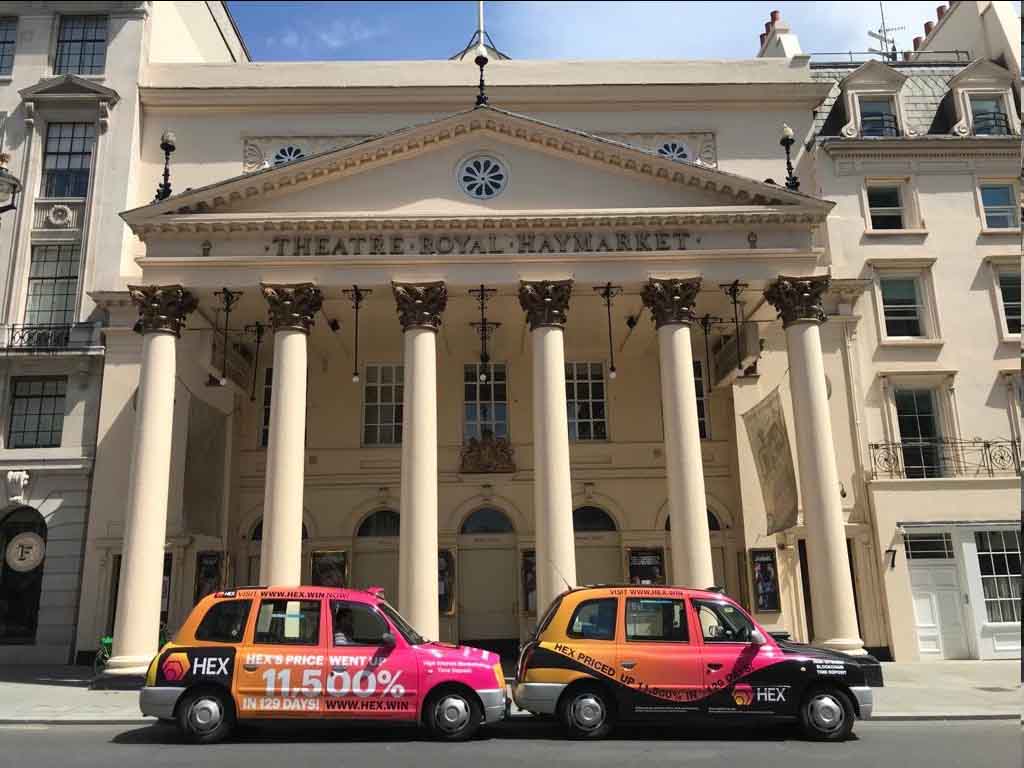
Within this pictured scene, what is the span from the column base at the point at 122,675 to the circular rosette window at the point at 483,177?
12.2 metres

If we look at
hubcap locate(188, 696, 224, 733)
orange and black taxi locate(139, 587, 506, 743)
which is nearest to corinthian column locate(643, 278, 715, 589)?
orange and black taxi locate(139, 587, 506, 743)

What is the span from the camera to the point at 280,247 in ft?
60.2

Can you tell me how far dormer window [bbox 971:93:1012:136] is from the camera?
79.0 ft

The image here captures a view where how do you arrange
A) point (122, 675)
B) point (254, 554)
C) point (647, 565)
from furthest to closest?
point (254, 554) < point (647, 565) < point (122, 675)

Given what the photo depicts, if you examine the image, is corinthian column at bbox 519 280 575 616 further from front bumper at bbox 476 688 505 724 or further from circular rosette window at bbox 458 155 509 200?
front bumper at bbox 476 688 505 724

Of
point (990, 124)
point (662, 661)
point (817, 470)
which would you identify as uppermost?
point (990, 124)

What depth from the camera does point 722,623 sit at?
10.5 metres

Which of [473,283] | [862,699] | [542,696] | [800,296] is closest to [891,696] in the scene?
[862,699]

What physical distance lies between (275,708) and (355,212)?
11.6m

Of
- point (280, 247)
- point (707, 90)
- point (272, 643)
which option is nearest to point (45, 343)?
point (280, 247)

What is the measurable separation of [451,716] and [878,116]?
73.5 ft

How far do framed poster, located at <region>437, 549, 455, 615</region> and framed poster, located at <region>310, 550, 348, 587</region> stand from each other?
2627 mm

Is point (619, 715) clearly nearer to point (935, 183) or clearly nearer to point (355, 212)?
point (355, 212)

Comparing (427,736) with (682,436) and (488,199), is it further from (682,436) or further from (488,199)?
(488,199)
